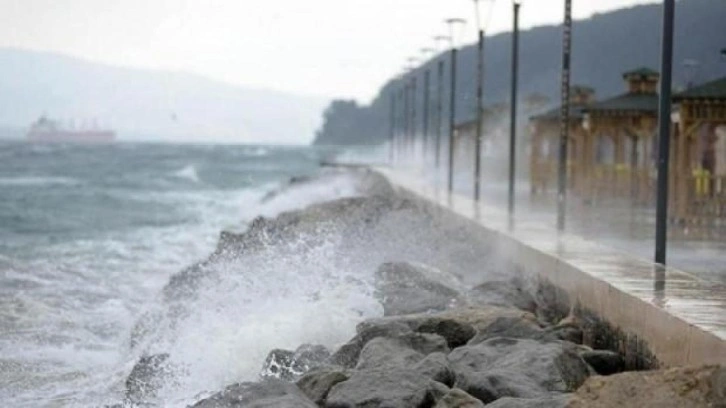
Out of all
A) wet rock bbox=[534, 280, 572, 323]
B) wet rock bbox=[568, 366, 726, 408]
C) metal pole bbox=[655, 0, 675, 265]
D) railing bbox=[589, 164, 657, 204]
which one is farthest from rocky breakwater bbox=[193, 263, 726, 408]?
railing bbox=[589, 164, 657, 204]

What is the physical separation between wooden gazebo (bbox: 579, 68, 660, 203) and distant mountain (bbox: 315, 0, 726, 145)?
61.5 inches

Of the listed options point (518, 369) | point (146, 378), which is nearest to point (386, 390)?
point (518, 369)

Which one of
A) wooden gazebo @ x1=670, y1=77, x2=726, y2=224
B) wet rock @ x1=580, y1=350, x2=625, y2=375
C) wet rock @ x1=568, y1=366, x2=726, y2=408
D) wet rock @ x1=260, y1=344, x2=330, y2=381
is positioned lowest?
wet rock @ x1=260, y1=344, x2=330, y2=381

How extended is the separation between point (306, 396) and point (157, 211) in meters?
40.1

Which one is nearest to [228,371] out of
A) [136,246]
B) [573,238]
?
[573,238]

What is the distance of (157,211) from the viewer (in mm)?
48281

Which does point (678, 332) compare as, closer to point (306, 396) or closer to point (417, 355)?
point (417, 355)

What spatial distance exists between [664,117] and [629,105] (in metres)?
16.2

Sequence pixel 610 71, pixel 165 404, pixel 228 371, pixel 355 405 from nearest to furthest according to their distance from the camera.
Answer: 1. pixel 355 405
2. pixel 165 404
3. pixel 228 371
4. pixel 610 71

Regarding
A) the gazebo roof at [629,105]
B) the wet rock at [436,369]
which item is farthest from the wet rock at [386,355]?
the gazebo roof at [629,105]

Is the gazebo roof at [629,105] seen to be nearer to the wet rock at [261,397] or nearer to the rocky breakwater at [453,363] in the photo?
the rocky breakwater at [453,363]

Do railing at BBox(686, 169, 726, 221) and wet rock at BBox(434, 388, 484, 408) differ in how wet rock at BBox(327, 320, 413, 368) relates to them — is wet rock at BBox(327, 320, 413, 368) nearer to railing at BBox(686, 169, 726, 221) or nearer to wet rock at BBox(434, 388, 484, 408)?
wet rock at BBox(434, 388, 484, 408)

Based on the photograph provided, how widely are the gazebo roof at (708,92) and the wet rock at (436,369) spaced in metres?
12.4

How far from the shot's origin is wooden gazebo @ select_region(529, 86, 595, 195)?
3220 centimetres
